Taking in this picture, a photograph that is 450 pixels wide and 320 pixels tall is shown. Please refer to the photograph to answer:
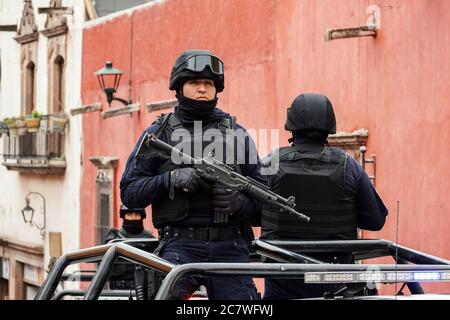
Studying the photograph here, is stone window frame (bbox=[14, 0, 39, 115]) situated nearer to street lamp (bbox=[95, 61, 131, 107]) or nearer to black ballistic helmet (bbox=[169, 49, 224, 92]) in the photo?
street lamp (bbox=[95, 61, 131, 107])

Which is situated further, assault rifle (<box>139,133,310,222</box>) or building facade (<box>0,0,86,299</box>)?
building facade (<box>0,0,86,299</box>)

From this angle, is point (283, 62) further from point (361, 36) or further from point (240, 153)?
point (240, 153)

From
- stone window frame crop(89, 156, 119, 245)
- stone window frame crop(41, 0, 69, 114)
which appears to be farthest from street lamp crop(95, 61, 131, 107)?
stone window frame crop(41, 0, 69, 114)

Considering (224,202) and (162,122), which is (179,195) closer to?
(224,202)

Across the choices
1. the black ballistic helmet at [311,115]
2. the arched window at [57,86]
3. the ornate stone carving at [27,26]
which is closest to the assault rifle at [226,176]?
the black ballistic helmet at [311,115]

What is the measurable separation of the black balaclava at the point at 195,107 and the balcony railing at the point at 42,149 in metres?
21.2

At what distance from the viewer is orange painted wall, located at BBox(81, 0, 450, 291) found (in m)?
12.3

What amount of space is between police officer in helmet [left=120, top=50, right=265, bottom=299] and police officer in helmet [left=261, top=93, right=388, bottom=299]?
1.34 feet

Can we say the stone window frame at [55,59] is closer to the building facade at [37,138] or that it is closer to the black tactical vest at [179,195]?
the building facade at [37,138]

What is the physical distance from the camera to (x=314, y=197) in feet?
22.9

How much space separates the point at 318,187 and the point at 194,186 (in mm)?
990

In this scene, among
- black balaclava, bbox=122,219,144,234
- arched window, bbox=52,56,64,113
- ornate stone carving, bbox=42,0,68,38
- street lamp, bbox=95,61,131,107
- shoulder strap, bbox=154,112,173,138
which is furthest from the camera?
arched window, bbox=52,56,64,113

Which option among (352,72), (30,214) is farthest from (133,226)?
(30,214)
